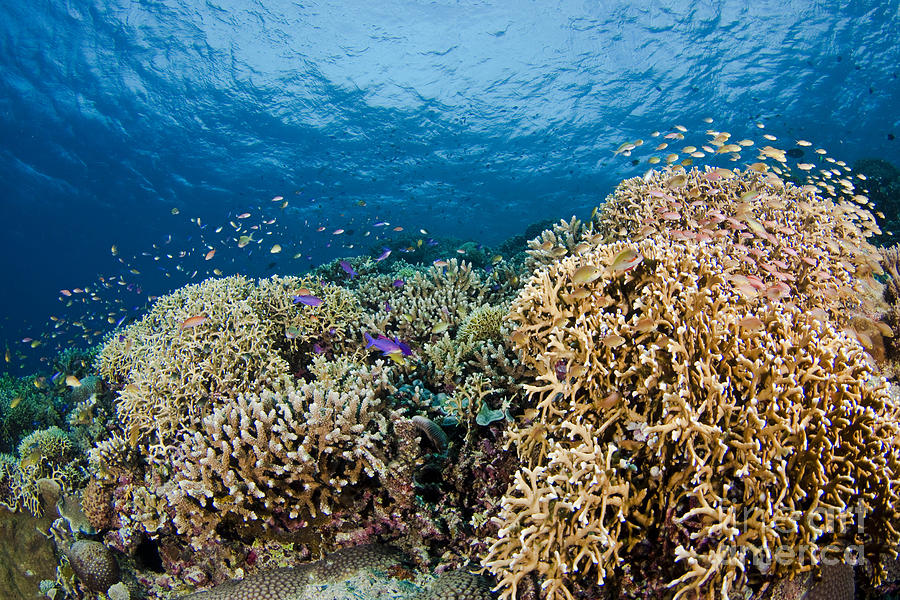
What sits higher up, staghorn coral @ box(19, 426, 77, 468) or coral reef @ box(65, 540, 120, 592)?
staghorn coral @ box(19, 426, 77, 468)

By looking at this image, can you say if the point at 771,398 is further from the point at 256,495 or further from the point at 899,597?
the point at 256,495

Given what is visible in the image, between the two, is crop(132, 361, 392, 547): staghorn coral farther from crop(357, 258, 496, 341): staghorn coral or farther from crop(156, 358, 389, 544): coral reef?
crop(357, 258, 496, 341): staghorn coral

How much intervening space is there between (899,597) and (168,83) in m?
39.2

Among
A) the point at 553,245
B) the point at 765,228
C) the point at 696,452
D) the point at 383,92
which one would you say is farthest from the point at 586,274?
the point at 383,92

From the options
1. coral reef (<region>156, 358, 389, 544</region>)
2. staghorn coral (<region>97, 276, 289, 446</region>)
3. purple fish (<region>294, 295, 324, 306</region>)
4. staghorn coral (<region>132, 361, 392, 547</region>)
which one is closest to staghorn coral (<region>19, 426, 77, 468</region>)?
staghorn coral (<region>97, 276, 289, 446</region>)

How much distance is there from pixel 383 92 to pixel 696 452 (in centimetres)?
3429

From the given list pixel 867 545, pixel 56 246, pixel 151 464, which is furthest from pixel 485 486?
pixel 56 246

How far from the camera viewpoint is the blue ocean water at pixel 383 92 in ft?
80.4

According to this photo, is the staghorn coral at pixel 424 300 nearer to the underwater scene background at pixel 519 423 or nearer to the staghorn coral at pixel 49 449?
the underwater scene background at pixel 519 423

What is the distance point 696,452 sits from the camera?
2.51 metres

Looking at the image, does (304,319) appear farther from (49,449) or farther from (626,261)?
(49,449)

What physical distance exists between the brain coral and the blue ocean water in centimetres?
1624

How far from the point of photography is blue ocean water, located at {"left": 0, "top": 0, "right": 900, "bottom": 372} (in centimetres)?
2450

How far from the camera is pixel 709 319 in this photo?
111 inches
